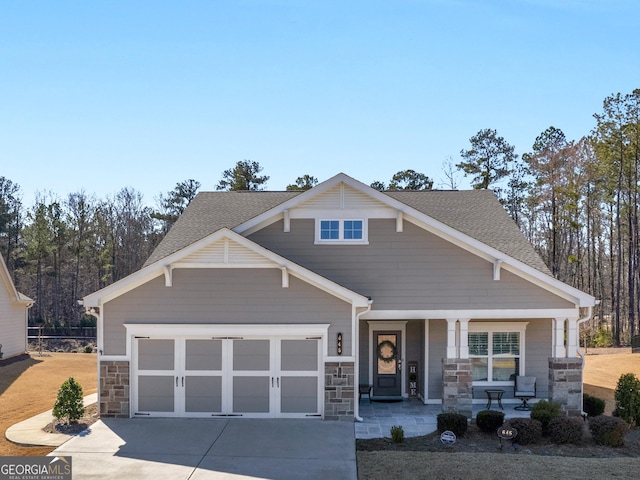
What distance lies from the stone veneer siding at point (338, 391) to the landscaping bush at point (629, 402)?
19.7 ft

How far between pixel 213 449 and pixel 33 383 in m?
10.8

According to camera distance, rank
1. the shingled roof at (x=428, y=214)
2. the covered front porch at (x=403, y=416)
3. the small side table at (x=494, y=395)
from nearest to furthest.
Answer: the covered front porch at (x=403, y=416), the small side table at (x=494, y=395), the shingled roof at (x=428, y=214)

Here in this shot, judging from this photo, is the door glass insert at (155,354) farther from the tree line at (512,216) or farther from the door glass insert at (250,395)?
the tree line at (512,216)

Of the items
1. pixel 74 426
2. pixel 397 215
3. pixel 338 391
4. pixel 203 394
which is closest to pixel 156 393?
pixel 203 394

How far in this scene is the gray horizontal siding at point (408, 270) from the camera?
13.3m

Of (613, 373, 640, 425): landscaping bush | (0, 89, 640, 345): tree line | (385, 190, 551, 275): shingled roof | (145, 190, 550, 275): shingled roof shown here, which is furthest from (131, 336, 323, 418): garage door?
(0, 89, 640, 345): tree line

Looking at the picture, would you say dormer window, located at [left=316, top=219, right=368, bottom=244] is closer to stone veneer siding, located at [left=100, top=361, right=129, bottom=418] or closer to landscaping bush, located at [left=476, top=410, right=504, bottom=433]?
landscaping bush, located at [left=476, top=410, right=504, bottom=433]

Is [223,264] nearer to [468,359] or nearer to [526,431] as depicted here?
[468,359]

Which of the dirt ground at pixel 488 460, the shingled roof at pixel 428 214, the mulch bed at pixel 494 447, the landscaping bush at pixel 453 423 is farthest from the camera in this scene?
the shingled roof at pixel 428 214

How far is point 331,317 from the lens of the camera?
12.4m

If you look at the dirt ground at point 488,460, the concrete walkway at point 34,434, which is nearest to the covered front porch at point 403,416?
the dirt ground at point 488,460

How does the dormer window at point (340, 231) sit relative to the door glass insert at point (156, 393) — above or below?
above

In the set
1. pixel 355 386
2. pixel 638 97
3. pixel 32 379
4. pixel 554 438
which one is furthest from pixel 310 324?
pixel 638 97

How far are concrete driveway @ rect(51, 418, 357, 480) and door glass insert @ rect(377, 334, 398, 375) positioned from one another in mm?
3480
